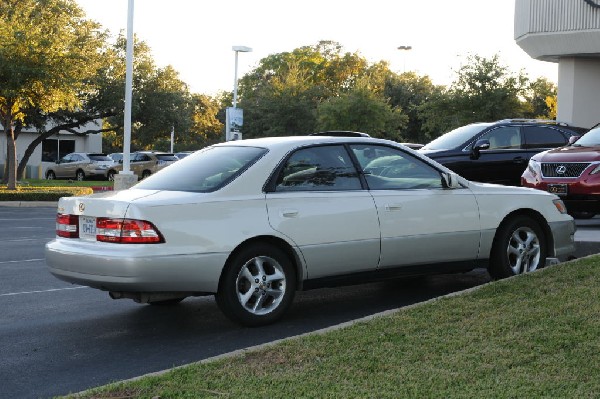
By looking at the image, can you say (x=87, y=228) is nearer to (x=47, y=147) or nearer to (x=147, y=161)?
(x=147, y=161)

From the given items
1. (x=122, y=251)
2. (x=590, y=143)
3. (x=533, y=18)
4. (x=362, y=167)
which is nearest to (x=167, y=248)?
(x=122, y=251)

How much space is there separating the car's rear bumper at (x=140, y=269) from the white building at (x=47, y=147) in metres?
43.4

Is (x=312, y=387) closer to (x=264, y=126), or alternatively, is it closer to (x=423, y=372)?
(x=423, y=372)

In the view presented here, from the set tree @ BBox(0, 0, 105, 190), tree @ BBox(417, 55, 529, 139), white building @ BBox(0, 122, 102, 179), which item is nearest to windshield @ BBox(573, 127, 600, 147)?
tree @ BBox(0, 0, 105, 190)

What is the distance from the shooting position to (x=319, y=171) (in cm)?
779

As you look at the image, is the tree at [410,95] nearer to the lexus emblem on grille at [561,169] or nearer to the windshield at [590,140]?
the windshield at [590,140]

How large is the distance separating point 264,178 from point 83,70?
81.9 feet

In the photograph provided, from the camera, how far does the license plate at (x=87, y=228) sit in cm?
697

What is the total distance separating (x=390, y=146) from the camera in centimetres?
828

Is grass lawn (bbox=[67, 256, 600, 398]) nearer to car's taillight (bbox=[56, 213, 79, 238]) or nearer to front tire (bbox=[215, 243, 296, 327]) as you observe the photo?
front tire (bbox=[215, 243, 296, 327])

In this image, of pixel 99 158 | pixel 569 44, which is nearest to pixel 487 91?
pixel 569 44

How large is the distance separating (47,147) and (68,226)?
5030cm

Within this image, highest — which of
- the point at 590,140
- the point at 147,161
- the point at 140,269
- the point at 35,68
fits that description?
the point at 35,68

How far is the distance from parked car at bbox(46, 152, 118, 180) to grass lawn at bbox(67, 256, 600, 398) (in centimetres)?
4256
